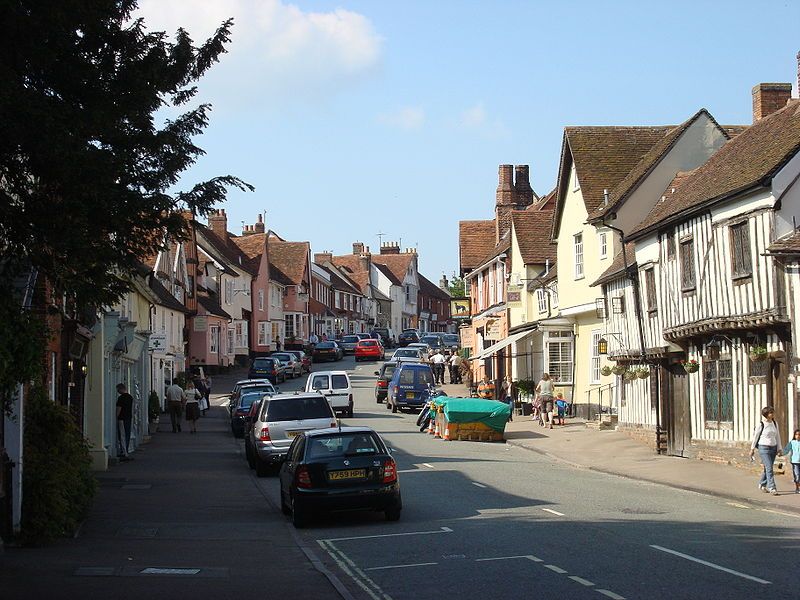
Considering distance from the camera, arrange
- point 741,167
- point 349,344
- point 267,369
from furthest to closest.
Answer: point 349,344 < point 267,369 < point 741,167

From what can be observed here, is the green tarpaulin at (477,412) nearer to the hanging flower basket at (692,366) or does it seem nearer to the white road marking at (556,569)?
the hanging flower basket at (692,366)

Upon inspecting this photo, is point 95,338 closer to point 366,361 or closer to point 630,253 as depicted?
point 630,253

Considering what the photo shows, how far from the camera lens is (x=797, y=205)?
2339 centimetres

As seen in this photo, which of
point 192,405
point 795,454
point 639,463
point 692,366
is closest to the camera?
point 795,454

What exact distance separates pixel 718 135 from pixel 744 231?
11.0 m

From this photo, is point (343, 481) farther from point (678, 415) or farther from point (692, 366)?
point (678, 415)

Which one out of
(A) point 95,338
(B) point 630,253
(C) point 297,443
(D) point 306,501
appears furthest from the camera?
(B) point 630,253

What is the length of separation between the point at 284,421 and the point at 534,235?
78.9ft

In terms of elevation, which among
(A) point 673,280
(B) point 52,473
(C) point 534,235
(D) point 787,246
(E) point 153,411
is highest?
(C) point 534,235

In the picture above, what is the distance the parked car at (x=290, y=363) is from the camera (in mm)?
64188

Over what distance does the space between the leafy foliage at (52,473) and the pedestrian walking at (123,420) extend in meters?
11.5

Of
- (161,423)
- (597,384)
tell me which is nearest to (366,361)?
(161,423)

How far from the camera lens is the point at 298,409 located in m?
26.3

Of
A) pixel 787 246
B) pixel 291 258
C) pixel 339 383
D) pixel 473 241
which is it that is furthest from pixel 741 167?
pixel 291 258
